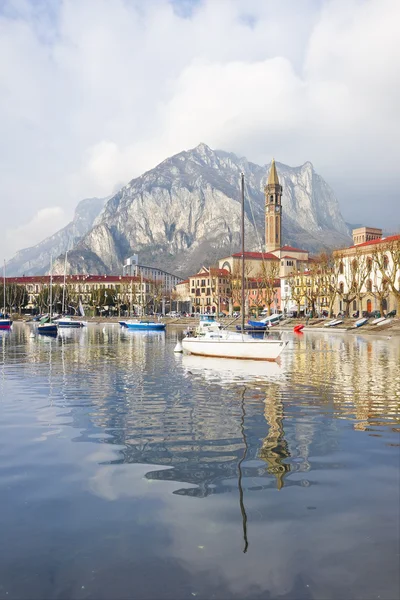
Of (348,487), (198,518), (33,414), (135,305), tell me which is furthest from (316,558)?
(135,305)

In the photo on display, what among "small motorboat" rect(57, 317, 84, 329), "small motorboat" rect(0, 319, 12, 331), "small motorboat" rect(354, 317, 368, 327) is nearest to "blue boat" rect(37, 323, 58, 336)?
"small motorboat" rect(0, 319, 12, 331)

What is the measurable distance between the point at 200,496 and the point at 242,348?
81.1 ft

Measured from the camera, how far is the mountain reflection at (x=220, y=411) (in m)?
10.9

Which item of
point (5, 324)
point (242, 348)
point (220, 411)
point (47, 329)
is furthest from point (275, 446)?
point (5, 324)

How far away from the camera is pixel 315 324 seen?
90.8m

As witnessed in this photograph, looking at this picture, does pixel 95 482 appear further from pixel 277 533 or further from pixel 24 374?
pixel 24 374

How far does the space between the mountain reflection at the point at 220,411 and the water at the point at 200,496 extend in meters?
0.08

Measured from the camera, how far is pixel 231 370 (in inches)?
1129

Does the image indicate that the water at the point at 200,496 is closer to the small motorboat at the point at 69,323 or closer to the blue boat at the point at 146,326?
the blue boat at the point at 146,326

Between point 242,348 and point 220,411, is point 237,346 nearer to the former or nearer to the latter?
point 242,348

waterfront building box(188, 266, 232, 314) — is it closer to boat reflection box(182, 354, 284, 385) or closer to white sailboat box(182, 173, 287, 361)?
white sailboat box(182, 173, 287, 361)

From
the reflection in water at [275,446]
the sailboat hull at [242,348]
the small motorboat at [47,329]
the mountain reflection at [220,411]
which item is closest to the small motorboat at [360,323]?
the small motorboat at [47,329]

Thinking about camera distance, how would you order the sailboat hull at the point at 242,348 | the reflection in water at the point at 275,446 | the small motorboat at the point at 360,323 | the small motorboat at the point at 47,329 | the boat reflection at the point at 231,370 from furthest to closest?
the small motorboat at the point at 360,323
the small motorboat at the point at 47,329
the sailboat hull at the point at 242,348
the boat reflection at the point at 231,370
the reflection in water at the point at 275,446

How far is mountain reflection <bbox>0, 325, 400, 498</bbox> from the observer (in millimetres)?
10914
